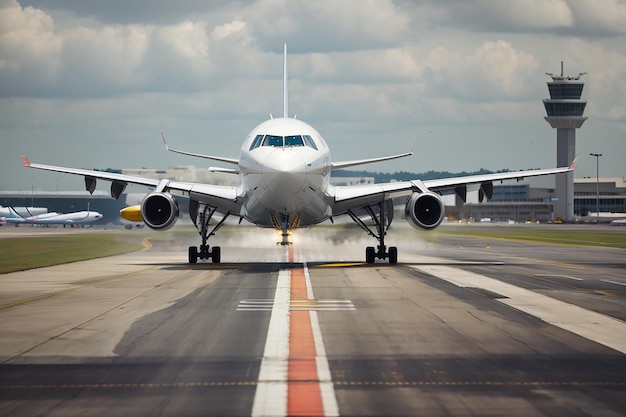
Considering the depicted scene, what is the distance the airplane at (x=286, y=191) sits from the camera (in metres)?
33.2

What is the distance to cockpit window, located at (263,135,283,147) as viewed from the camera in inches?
1325

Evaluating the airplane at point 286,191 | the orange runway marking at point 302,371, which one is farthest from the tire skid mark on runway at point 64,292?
the orange runway marking at point 302,371

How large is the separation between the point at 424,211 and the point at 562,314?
16.4 metres

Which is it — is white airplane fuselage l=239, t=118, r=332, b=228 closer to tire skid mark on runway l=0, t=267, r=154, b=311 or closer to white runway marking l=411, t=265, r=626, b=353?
tire skid mark on runway l=0, t=267, r=154, b=311

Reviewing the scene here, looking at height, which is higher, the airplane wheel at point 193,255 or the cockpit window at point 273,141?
the cockpit window at point 273,141

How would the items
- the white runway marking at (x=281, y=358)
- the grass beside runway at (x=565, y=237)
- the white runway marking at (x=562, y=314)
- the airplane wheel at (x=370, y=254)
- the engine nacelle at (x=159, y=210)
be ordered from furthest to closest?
the grass beside runway at (x=565, y=237) < the airplane wheel at (x=370, y=254) < the engine nacelle at (x=159, y=210) < the white runway marking at (x=562, y=314) < the white runway marking at (x=281, y=358)

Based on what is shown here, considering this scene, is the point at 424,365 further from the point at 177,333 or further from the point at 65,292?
the point at 65,292

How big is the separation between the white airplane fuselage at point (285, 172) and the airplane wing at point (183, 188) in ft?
3.00

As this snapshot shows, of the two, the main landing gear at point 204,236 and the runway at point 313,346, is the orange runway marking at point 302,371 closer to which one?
the runway at point 313,346

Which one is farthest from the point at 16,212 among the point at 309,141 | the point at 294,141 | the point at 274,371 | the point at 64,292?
the point at 274,371

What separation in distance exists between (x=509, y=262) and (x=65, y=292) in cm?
2196

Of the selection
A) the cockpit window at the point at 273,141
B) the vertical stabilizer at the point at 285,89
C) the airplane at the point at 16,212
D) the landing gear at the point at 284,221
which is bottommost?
the landing gear at the point at 284,221

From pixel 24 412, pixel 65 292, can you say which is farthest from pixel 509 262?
pixel 24 412

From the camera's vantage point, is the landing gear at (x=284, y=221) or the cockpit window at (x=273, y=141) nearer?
the cockpit window at (x=273, y=141)
